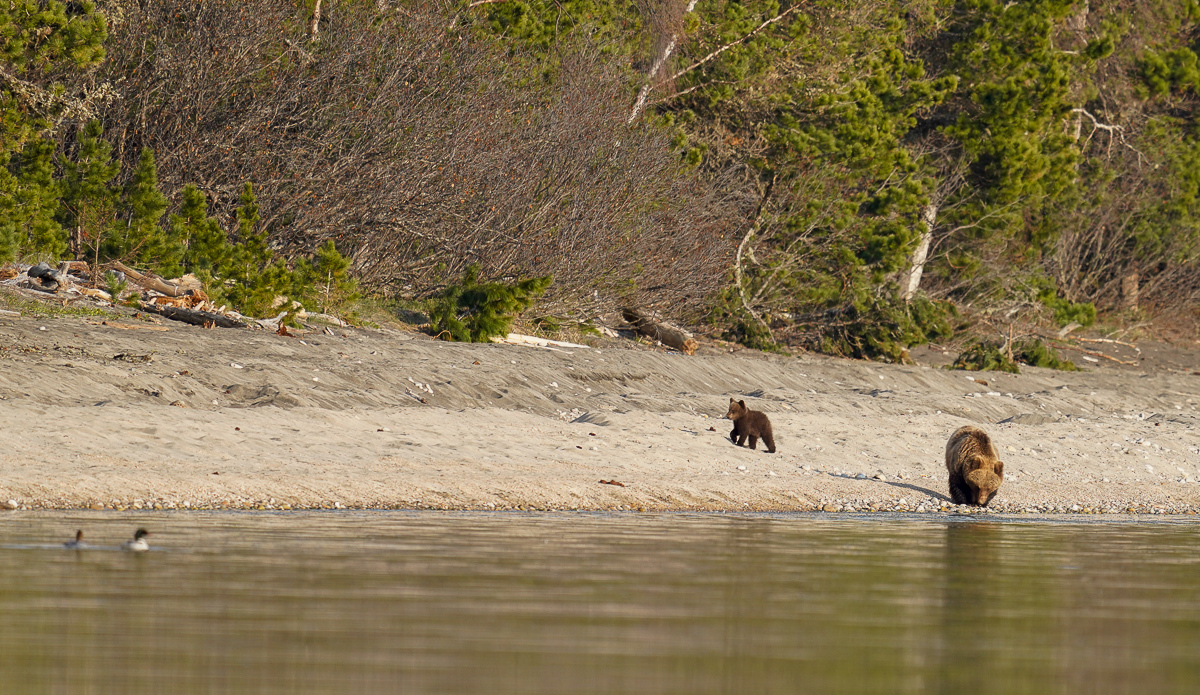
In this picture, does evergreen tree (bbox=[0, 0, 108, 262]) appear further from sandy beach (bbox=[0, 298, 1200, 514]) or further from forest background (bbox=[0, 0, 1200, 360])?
sandy beach (bbox=[0, 298, 1200, 514])

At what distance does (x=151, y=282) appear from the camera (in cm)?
1903

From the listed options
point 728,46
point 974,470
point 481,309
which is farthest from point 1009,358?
point 974,470

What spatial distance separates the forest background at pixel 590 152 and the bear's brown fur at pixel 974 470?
29.7 feet

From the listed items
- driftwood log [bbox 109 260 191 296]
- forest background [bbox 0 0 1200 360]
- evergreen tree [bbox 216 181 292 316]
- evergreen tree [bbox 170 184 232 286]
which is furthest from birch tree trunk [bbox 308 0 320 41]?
driftwood log [bbox 109 260 191 296]

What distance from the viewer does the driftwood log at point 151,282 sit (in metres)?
18.9

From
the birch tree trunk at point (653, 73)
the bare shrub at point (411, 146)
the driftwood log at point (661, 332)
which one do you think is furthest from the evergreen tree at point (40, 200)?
the birch tree trunk at point (653, 73)

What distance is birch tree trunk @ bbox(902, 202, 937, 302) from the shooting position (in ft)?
100

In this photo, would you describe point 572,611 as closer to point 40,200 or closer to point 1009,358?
point 40,200

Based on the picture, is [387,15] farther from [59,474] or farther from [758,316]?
[59,474]

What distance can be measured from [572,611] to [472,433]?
831 cm

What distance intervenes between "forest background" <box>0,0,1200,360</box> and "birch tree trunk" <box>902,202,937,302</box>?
92mm

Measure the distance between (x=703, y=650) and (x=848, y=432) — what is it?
37.5ft

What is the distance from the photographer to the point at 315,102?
75.1ft

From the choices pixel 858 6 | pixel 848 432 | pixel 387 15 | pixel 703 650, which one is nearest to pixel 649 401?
pixel 848 432
